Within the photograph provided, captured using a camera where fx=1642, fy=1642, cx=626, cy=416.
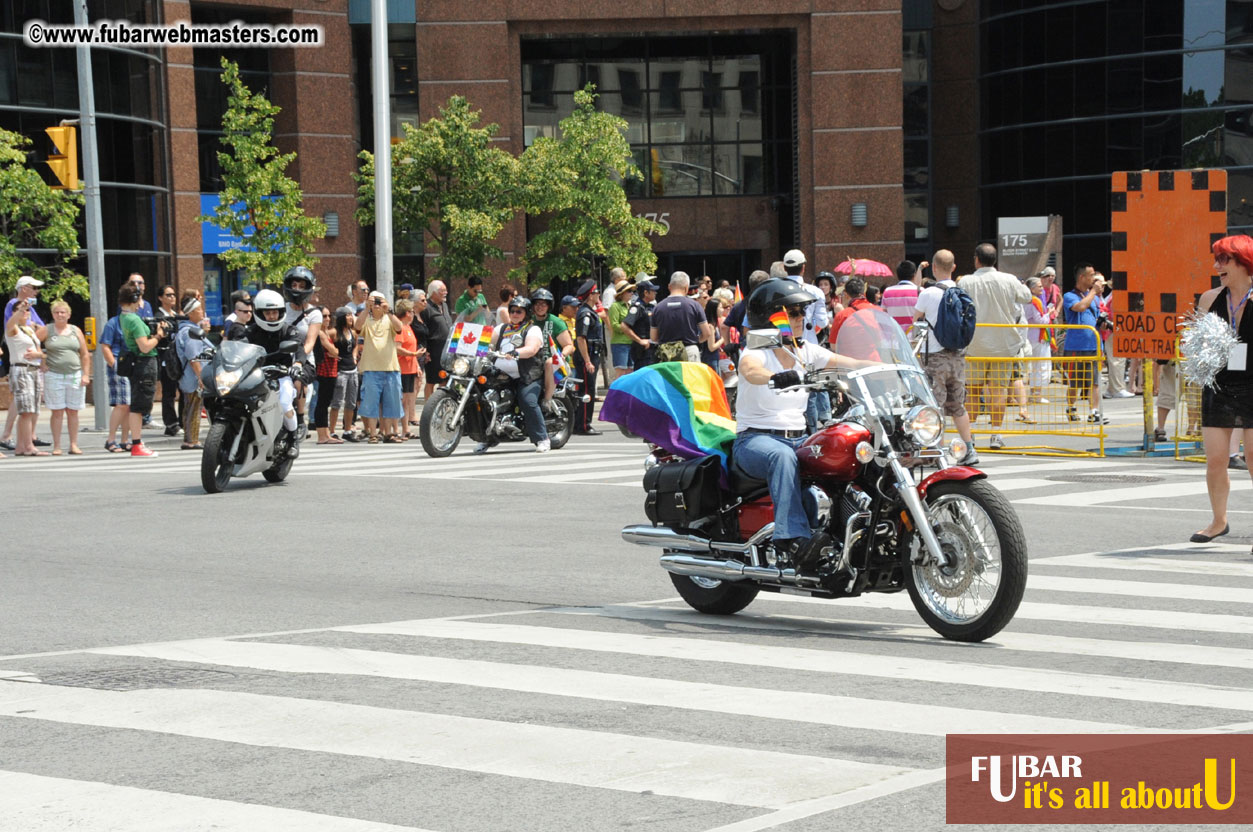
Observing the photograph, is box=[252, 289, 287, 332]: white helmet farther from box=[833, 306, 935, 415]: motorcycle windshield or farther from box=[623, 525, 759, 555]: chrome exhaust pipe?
box=[833, 306, 935, 415]: motorcycle windshield

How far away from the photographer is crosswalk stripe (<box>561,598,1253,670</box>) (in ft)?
23.6

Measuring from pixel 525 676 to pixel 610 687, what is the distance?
45 centimetres

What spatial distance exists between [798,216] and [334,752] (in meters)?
38.3

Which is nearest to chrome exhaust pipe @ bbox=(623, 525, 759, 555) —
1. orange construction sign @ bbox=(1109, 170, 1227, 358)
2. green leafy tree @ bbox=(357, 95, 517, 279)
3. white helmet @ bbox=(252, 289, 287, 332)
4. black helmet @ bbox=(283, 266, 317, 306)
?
white helmet @ bbox=(252, 289, 287, 332)

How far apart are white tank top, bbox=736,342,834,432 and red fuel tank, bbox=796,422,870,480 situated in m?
0.36

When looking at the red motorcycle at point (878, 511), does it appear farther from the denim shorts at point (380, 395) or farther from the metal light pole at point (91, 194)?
the metal light pole at point (91, 194)

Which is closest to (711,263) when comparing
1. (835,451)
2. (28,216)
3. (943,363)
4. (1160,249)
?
(28,216)

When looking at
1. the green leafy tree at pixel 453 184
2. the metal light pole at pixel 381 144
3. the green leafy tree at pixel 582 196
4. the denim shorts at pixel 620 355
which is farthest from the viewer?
the green leafy tree at pixel 582 196

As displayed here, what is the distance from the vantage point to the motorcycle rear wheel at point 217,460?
15141 millimetres

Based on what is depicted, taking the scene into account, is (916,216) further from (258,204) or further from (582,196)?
(258,204)

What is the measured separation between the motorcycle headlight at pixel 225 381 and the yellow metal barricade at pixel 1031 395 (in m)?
8.05

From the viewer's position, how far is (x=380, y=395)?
21344 millimetres

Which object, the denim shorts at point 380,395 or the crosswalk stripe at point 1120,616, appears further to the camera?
the denim shorts at point 380,395

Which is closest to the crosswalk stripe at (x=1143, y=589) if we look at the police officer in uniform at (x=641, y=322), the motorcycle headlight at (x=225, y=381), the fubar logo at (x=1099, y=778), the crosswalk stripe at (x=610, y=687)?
the crosswalk stripe at (x=610, y=687)
